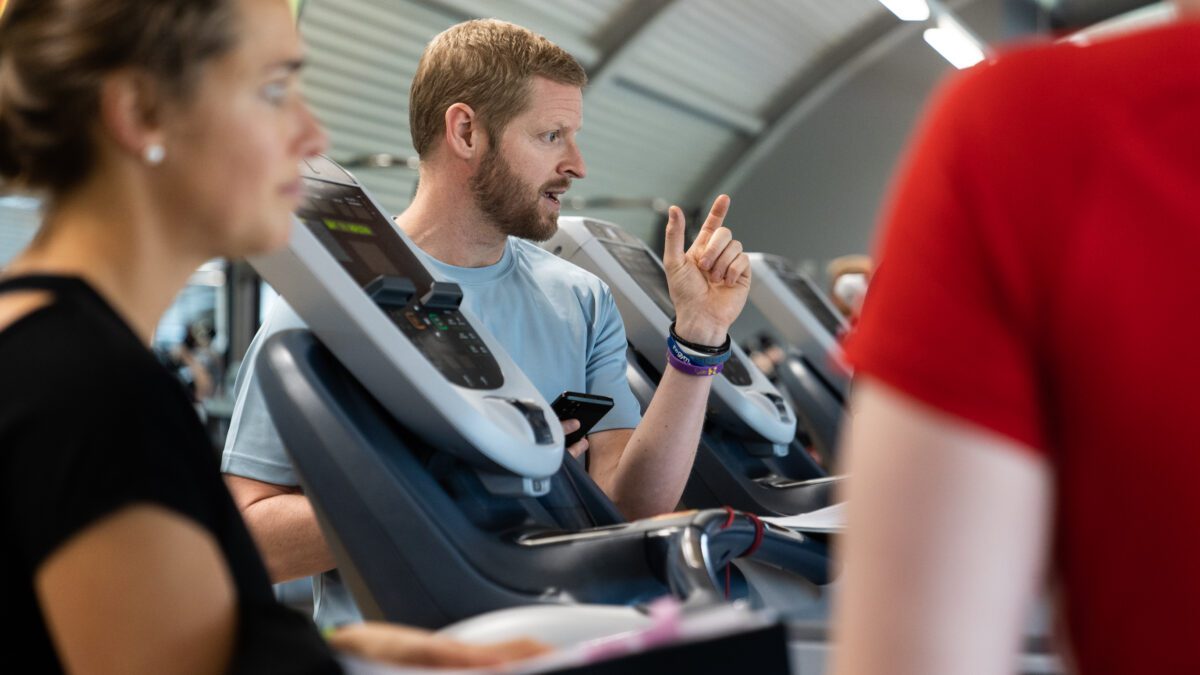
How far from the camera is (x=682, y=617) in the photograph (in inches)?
32.8

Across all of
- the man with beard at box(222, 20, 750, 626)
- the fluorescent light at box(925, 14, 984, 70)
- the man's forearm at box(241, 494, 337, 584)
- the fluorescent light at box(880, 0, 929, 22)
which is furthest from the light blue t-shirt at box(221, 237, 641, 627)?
the fluorescent light at box(925, 14, 984, 70)

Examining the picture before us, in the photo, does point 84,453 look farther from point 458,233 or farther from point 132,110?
point 458,233

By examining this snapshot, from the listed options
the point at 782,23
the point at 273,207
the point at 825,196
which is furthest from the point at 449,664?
the point at 825,196

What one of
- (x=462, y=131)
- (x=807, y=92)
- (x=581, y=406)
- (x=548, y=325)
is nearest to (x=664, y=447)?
(x=548, y=325)

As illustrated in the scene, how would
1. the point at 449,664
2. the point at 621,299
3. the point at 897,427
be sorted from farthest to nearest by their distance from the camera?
the point at 621,299 < the point at 449,664 < the point at 897,427

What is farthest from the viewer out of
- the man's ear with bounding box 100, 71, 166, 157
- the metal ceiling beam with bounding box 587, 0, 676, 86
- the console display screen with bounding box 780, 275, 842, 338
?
the metal ceiling beam with bounding box 587, 0, 676, 86

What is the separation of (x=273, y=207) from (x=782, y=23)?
13708 millimetres

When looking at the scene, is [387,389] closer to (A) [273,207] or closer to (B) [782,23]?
(A) [273,207]

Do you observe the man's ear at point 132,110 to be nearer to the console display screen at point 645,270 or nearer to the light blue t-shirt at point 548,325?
the light blue t-shirt at point 548,325

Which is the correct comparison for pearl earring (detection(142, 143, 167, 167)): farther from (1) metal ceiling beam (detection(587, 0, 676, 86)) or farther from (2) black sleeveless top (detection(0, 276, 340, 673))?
(1) metal ceiling beam (detection(587, 0, 676, 86))

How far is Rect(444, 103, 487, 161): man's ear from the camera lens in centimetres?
247

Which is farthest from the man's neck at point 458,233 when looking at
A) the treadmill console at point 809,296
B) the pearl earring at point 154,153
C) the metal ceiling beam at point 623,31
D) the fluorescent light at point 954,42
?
the metal ceiling beam at point 623,31

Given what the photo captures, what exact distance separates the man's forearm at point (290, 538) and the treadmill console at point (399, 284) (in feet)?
1.30

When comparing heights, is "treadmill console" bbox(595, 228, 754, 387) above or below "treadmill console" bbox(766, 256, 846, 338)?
below
